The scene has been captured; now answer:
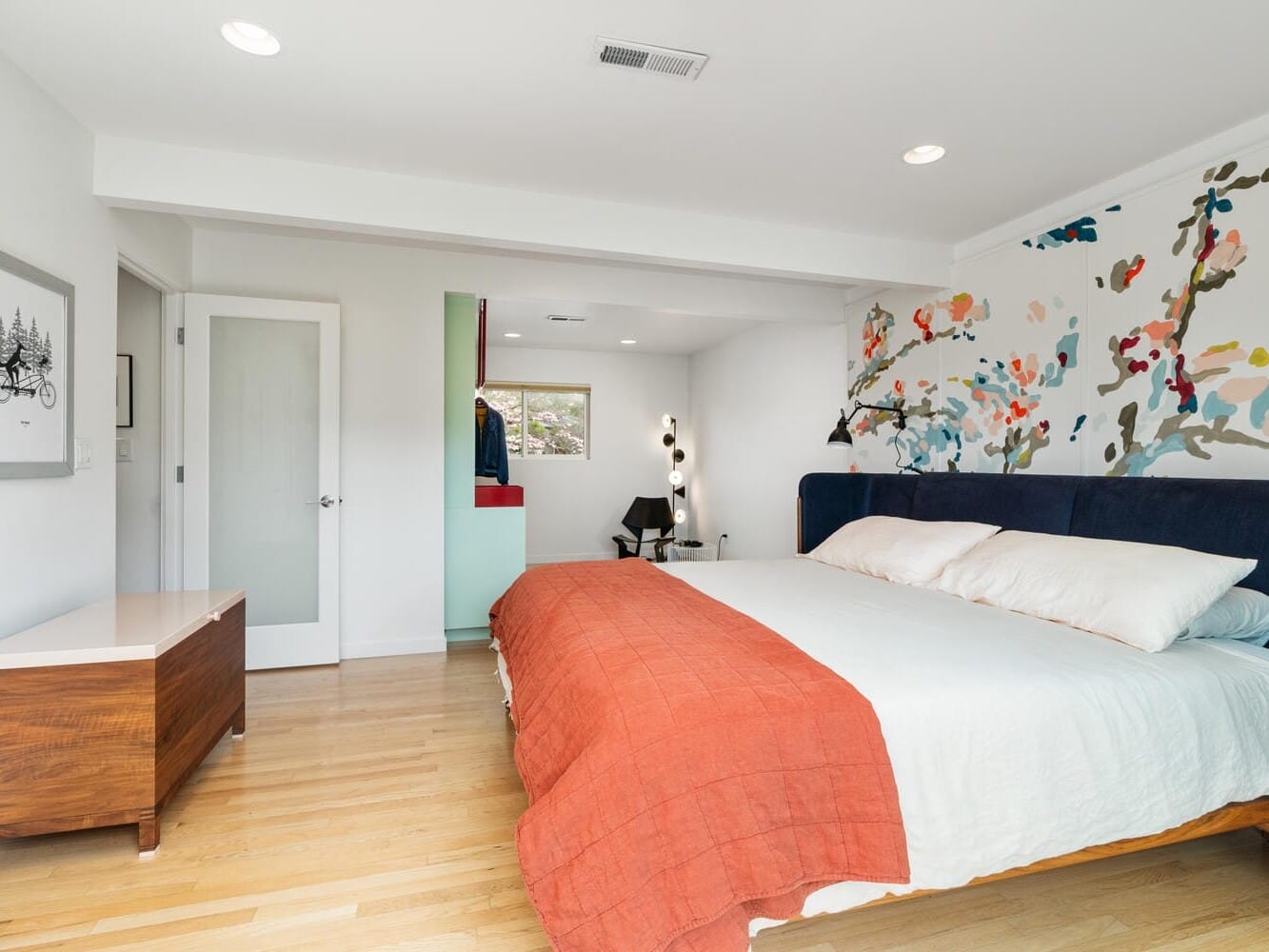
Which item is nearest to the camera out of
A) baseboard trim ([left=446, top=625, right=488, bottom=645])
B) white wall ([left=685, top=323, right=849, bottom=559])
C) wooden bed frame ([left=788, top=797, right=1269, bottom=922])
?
wooden bed frame ([left=788, top=797, right=1269, bottom=922])

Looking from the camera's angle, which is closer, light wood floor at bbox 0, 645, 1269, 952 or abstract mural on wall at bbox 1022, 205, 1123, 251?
light wood floor at bbox 0, 645, 1269, 952

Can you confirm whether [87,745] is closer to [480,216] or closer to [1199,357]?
[480,216]

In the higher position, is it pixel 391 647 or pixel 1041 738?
pixel 1041 738

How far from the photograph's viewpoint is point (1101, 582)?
2.03 m

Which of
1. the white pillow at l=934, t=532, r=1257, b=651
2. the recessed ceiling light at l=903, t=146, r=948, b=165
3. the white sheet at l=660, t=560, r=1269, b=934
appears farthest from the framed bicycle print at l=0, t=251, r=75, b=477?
the white pillow at l=934, t=532, r=1257, b=651

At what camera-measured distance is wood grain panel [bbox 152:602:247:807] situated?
1.92 metres

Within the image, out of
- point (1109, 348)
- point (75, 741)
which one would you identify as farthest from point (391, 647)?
point (1109, 348)

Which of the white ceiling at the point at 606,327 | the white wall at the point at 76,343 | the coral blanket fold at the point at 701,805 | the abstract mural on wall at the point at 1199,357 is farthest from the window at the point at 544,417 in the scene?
the coral blanket fold at the point at 701,805

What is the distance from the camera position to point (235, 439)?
11.4 feet

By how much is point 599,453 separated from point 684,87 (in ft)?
16.2

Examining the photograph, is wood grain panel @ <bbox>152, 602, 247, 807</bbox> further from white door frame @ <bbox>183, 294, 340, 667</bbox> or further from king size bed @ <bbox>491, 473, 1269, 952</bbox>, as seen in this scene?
king size bed @ <bbox>491, 473, 1269, 952</bbox>

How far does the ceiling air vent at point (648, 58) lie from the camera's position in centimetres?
189

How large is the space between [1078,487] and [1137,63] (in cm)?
148

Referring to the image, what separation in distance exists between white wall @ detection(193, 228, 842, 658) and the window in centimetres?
275
